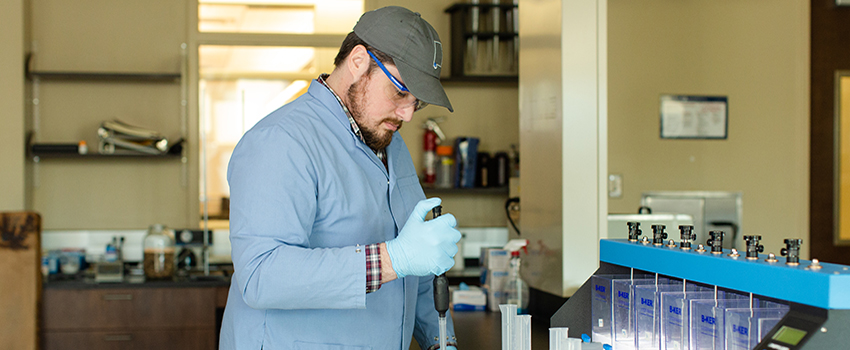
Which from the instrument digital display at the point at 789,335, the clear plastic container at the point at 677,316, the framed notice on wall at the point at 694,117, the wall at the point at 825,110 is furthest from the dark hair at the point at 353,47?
the wall at the point at 825,110

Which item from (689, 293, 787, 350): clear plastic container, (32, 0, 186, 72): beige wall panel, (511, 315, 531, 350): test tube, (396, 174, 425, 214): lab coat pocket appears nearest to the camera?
(689, 293, 787, 350): clear plastic container

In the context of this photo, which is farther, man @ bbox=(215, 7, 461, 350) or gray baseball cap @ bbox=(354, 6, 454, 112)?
gray baseball cap @ bbox=(354, 6, 454, 112)

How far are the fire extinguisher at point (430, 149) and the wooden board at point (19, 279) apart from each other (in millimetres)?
1955

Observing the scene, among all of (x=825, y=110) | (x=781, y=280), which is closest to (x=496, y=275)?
(x=781, y=280)

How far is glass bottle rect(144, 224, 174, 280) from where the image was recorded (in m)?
3.21

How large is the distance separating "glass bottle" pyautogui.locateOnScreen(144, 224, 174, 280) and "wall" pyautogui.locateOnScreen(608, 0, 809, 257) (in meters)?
2.42

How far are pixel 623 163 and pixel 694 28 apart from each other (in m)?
0.90

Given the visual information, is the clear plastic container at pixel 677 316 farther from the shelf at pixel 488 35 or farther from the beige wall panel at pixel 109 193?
the beige wall panel at pixel 109 193

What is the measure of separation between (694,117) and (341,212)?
3.17 m

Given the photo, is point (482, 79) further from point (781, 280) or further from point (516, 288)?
point (781, 280)

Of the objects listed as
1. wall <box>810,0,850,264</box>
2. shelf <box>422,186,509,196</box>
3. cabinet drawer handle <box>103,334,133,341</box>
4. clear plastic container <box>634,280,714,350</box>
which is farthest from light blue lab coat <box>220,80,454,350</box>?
wall <box>810,0,850,264</box>

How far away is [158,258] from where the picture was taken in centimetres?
321

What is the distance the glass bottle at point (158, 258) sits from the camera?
10.5 feet

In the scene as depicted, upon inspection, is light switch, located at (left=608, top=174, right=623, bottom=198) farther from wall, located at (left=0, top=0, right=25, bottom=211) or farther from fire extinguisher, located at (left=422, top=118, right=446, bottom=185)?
wall, located at (left=0, top=0, right=25, bottom=211)
